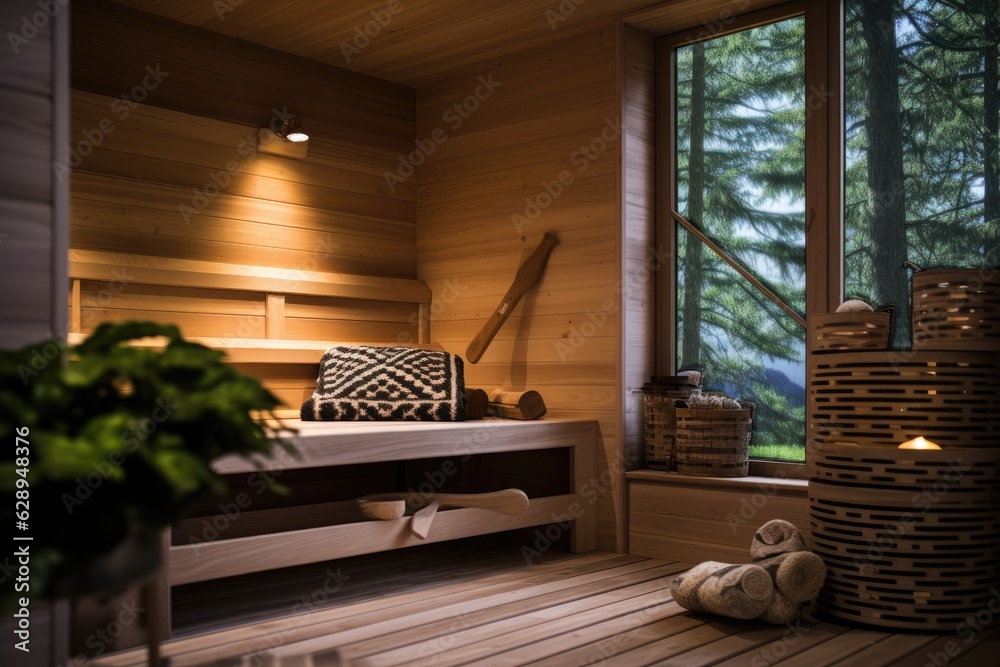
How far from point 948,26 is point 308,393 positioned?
Answer: 8.88 feet

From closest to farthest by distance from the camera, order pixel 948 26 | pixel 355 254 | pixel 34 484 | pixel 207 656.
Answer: pixel 34 484, pixel 207 656, pixel 948 26, pixel 355 254

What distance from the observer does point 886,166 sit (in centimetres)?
311

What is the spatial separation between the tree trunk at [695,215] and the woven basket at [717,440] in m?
0.38

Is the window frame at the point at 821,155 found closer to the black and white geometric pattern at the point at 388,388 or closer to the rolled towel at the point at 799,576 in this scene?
the rolled towel at the point at 799,576

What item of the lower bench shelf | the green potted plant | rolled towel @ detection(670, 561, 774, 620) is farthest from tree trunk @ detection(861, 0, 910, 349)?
the green potted plant

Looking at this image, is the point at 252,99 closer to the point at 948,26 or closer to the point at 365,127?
the point at 365,127

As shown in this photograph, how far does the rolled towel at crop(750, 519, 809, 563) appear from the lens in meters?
2.60

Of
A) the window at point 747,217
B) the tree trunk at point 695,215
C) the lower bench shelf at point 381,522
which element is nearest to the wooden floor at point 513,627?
the lower bench shelf at point 381,522

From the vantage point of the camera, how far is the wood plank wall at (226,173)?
3264mm

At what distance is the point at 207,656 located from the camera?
2225mm

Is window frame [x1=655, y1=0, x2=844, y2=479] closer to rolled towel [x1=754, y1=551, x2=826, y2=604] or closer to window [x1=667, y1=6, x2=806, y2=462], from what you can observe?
window [x1=667, y1=6, x2=806, y2=462]

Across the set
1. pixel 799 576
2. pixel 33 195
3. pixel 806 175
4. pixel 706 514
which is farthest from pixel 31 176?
pixel 806 175

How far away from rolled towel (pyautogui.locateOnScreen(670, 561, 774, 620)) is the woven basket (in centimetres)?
73

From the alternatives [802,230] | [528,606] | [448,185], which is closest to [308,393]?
[448,185]
